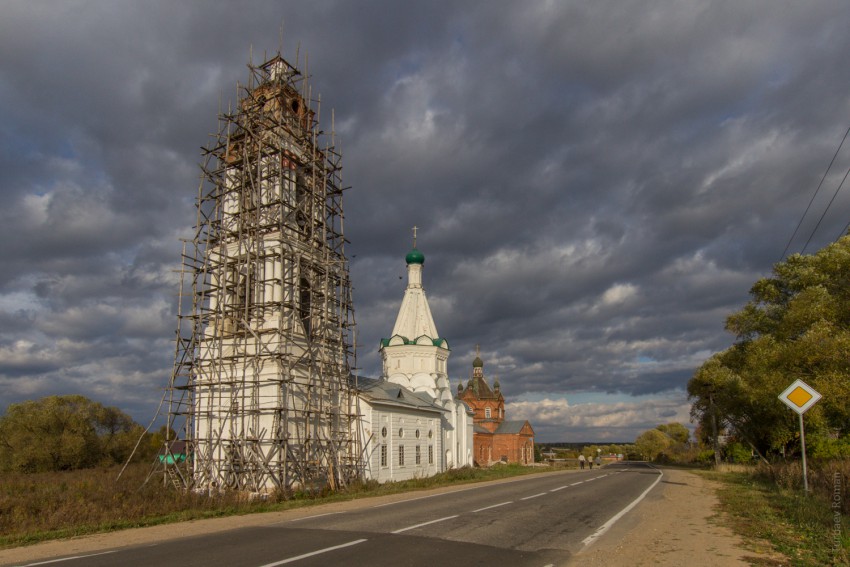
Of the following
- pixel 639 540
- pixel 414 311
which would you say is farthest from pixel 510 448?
pixel 639 540

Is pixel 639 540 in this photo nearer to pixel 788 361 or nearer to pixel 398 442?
pixel 788 361

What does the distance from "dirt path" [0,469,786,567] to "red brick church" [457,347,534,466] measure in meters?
52.3

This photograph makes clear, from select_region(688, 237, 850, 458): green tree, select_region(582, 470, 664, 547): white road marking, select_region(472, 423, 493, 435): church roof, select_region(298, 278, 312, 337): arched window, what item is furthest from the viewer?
select_region(472, 423, 493, 435): church roof

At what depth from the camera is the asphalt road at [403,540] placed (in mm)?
8828

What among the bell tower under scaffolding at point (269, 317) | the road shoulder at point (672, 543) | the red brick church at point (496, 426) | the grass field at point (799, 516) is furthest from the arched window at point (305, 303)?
the red brick church at point (496, 426)

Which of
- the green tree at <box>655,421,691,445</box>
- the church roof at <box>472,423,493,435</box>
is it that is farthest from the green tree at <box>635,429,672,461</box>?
the church roof at <box>472,423,493,435</box>

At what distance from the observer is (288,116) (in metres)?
28.9

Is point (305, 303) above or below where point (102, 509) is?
above

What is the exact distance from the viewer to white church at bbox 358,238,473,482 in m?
29.9

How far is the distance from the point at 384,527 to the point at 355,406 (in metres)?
17.0

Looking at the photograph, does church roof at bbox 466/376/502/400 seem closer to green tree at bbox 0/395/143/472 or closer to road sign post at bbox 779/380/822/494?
green tree at bbox 0/395/143/472

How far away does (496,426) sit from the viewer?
72.9 metres

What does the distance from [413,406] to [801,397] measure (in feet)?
77.4

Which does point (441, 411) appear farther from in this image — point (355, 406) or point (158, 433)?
point (158, 433)
